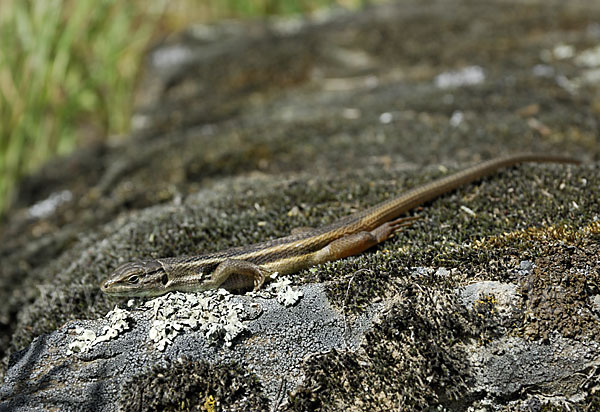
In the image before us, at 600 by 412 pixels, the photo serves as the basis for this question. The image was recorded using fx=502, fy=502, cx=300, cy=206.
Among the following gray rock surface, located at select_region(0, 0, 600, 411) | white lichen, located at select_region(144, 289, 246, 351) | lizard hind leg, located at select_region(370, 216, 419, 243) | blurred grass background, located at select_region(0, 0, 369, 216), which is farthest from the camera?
blurred grass background, located at select_region(0, 0, 369, 216)

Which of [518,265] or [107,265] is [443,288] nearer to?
[518,265]

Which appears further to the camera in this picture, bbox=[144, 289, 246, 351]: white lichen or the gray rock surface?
bbox=[144, 289, 246, 351]: white lichen

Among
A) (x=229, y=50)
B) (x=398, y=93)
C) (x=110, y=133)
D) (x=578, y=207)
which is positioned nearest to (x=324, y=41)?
(x=229, y=50)

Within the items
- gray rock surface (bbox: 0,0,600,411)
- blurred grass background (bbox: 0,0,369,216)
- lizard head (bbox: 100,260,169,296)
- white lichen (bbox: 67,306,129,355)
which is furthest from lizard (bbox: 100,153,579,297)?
blurred grass background (bbox: 0,0,369,216)

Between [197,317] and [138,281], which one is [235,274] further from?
[138,281]

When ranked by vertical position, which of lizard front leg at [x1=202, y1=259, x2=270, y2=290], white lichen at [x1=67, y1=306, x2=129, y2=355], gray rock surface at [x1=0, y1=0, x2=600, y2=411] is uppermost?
white lichen at [x1=67, y1=306, x2=129, y2=355]

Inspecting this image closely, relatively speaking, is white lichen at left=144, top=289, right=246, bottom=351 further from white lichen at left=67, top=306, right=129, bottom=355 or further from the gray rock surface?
white lichen at left=67, top=306, right=129, bottom=355
